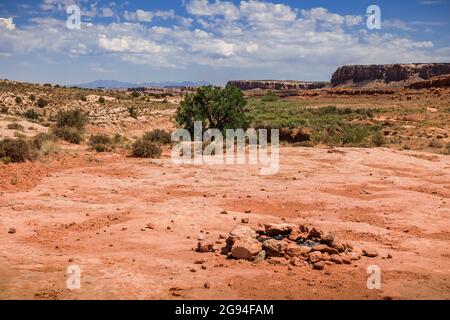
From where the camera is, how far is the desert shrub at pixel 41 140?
63.5 ft

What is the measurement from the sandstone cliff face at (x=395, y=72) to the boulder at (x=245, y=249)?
377 ft

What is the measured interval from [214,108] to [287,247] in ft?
58.3

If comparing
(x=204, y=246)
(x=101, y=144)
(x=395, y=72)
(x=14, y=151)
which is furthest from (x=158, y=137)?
(x=395, y=72)

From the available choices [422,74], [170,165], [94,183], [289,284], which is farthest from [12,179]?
[422,74]

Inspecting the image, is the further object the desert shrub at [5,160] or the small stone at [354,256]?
the desert shrub at [5,160]

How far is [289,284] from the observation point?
22.1 ft

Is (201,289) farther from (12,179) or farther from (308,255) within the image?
(12,179)

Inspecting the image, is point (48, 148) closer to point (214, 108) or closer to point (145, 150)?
point (145, 150)

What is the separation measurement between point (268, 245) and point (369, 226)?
11.1 ft

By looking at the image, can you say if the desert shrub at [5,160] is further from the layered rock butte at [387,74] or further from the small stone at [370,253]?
the layered rock butte at [387,74]

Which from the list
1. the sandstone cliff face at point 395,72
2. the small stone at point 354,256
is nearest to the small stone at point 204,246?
the small stone at point 354,256

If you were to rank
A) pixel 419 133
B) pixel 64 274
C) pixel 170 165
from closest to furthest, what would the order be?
pixel 64 274 < pixel 170 165 < pixel 419 133

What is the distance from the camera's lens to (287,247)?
7.89m
